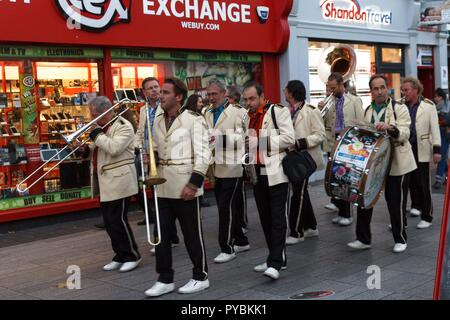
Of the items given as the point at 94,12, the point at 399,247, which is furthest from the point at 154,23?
the point at 399,247

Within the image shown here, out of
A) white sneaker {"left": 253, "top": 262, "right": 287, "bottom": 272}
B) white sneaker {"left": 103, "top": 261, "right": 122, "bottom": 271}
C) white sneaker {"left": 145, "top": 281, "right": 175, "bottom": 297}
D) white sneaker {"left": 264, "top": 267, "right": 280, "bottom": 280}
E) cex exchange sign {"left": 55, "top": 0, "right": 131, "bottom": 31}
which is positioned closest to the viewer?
white sneaker {"left": 145, "top": 281, "right": 175, "bottom": 297}

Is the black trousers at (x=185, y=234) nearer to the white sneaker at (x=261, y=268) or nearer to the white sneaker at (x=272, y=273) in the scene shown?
the white sneaker at (x=272, y=273)

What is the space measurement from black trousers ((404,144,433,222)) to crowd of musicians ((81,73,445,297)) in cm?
4

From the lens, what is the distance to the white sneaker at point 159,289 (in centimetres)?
527

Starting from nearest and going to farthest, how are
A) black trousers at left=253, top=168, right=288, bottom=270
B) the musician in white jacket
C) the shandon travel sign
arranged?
black trousers at left=253, top=168, right=288, bottom=270, the musician in white jacket, the shandon travel sign

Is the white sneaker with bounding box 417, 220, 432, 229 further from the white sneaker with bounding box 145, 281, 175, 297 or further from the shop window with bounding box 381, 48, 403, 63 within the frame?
the shop window with bounding box 381, 48, 403, 63

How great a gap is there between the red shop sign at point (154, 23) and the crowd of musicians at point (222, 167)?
90.8 inches

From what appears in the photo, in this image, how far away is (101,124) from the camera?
20.4ft

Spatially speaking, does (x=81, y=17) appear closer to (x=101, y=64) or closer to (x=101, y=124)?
(x=101, y=64)

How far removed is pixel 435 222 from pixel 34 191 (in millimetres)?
5801

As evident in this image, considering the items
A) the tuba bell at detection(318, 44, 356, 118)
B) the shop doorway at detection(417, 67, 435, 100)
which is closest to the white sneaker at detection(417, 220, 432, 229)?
the tuba bell at detection(318, 44, 356, 118)

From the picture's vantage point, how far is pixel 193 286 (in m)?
5.37

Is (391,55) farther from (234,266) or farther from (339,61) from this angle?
(234,266)

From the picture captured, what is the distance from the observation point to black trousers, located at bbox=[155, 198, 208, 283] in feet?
17.5
